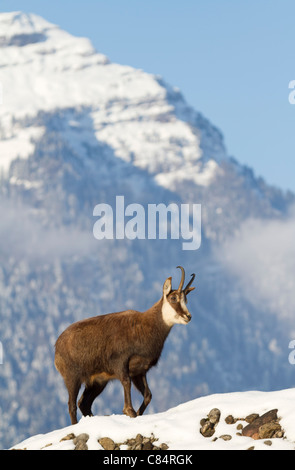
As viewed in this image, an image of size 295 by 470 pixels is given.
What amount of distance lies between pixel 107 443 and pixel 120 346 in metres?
3.99

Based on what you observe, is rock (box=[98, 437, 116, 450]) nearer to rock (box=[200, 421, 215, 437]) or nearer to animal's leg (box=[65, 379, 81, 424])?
rock (box=[200, 421, 215, 437])

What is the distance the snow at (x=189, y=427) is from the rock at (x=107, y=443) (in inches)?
4.6

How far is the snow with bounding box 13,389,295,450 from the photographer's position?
1889 centimetres

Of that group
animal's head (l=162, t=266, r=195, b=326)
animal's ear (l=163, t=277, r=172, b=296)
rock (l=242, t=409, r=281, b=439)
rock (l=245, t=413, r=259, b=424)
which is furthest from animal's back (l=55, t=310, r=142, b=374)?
rock (l=242, t=409, r=281, b=439)

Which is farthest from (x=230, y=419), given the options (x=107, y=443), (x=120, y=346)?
(x=120, y=346)

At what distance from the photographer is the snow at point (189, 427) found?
1889 cm

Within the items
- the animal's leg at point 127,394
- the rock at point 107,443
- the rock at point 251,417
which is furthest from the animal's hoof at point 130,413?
the rock at point 251,417

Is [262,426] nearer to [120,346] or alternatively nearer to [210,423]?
[210,423]

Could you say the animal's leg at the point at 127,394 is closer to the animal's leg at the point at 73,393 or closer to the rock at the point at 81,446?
the animal's leg at the point at 73,393

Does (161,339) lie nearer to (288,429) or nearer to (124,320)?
(124,320)

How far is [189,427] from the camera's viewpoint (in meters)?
20.2
